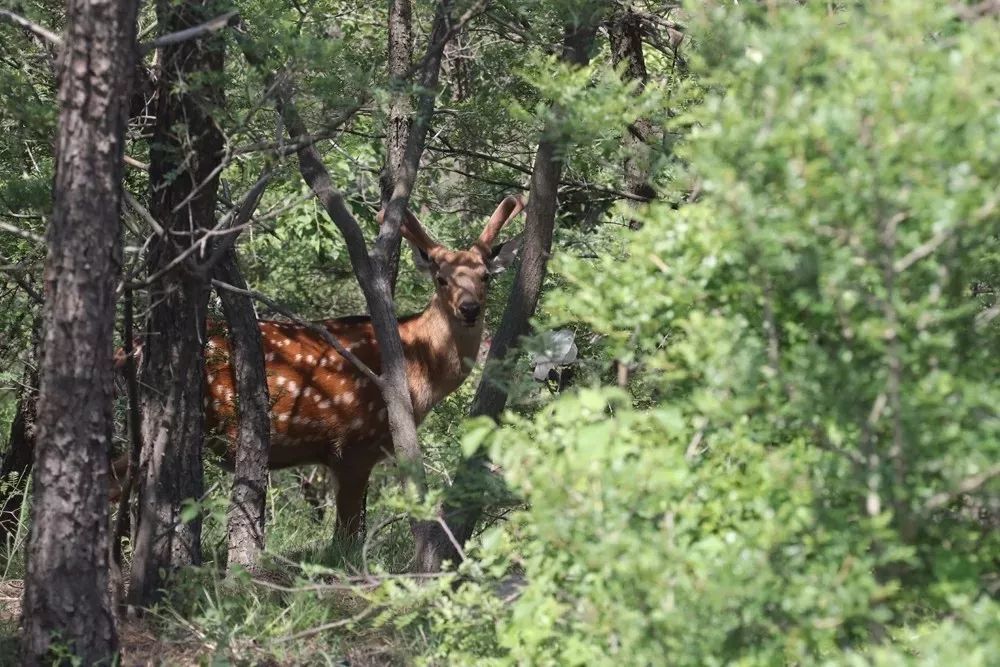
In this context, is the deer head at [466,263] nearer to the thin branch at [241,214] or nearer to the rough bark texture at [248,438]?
the rough bark texture at [248,438]

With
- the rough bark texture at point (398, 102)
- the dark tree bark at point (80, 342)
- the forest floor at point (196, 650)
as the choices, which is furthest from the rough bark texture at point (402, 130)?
the forest floor at point (196, 650)

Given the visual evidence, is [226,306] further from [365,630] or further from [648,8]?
[648,8]

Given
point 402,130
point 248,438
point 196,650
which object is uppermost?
point 402,130

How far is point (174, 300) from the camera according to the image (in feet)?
21.1

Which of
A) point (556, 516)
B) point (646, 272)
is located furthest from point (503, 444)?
point (646, 272)

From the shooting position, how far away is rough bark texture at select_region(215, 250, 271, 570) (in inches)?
303

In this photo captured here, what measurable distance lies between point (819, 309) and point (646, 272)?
2.61ft

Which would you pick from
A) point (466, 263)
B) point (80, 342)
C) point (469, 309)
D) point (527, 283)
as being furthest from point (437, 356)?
point (80, 342)

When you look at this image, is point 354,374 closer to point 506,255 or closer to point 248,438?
point 506,255

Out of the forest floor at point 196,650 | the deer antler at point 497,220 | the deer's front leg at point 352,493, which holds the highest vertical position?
the deer antler at point 497,220

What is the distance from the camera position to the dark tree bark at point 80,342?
4828 mm

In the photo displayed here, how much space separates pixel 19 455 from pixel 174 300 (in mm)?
2950

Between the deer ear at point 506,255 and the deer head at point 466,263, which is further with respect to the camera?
the deer ear at point 506,255

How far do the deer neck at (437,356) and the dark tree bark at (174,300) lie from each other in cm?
308
